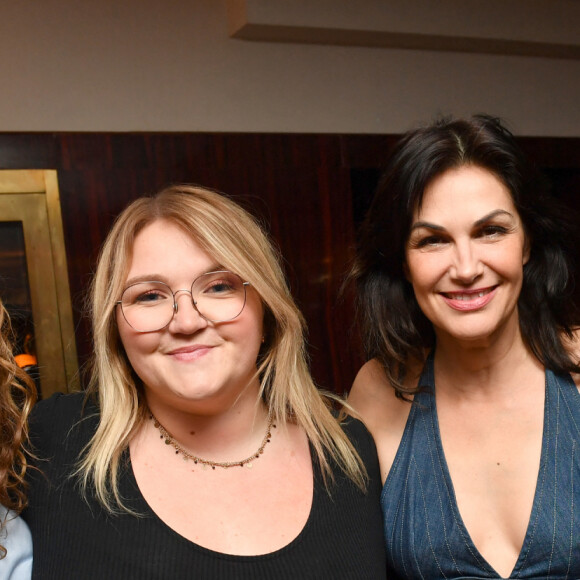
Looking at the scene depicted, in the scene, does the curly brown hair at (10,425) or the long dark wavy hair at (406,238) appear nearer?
the curly brown hair at (10,425)

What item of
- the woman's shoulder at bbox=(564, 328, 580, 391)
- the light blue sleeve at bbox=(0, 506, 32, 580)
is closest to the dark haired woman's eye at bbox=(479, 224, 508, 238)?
the woman's shoulder at bbox=(564, 328, 580, 391)

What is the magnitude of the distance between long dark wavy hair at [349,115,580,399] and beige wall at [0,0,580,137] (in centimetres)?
150

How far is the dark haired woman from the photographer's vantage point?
6.07ft

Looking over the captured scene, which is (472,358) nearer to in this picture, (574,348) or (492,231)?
(574,348)

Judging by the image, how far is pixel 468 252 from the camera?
182 cm

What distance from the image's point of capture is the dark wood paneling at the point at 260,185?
3.15 meters

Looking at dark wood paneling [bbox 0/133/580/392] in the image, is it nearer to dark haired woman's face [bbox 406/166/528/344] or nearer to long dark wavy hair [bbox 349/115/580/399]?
long dark wavy hair [bbox 349/115/580/399]

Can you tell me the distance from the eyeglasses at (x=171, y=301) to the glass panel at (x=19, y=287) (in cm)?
153

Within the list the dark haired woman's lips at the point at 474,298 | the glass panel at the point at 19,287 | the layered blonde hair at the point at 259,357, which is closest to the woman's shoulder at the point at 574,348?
the dark haired woman's lips at the point at 474,298

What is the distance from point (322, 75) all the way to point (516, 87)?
3.95ft

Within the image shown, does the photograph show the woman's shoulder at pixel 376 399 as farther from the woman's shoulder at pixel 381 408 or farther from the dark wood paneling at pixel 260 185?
the dark wood paneling at pixel 260 185

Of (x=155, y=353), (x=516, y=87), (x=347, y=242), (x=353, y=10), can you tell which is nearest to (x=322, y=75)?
(x=353, y=10)

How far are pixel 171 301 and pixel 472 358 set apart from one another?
863 millimetres

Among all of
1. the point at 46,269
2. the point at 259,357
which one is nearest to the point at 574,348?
the point at 259,357
